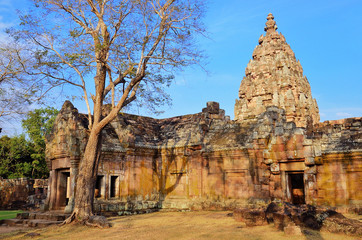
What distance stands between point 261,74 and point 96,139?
26.9 m

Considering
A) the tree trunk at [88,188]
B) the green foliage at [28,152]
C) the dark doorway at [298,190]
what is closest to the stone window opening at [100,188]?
the tree trunk at [88,188]

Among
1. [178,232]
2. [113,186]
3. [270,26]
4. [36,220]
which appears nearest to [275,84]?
[270,26]

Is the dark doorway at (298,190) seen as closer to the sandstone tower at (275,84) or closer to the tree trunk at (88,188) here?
the tree trunk at (88,188)

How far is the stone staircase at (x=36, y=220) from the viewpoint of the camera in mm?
11953

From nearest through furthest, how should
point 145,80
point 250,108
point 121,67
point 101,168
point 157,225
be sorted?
1. point 157,225
2. point 121,67
3. point 145,80
4. point 101,168
5. point 250,108

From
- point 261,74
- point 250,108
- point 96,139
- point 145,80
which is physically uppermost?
point 261,74

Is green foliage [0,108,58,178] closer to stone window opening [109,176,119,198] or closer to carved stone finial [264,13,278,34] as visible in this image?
stone window opening [109,176,119,198]

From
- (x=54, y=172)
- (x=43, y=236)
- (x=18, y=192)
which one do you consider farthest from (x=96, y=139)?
(x=18, y=192)

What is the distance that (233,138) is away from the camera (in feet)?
50.5

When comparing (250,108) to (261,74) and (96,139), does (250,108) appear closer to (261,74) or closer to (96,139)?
(261,74)

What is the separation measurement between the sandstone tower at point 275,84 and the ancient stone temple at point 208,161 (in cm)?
1224

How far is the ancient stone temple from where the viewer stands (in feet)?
41.3

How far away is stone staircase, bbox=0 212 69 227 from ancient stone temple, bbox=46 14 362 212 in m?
0.95

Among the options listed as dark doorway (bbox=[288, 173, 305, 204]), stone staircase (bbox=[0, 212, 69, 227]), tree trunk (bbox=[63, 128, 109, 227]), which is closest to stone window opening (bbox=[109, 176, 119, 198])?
stone staircase (bbox=[0, 212, 69, 227])
